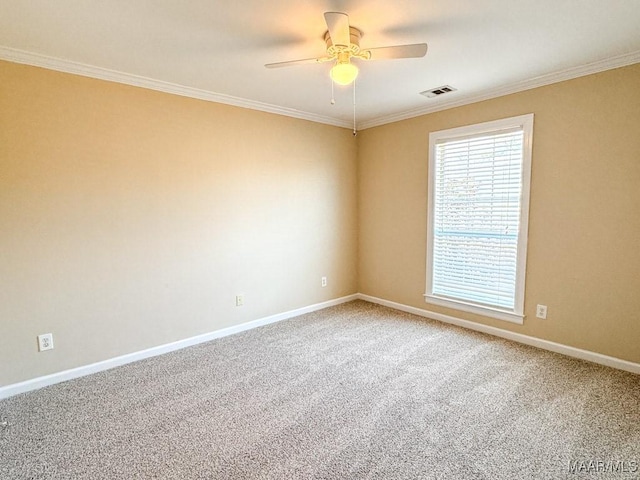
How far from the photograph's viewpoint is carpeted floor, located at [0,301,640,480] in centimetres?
175

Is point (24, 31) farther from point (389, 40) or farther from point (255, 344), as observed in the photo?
point (255, 344)

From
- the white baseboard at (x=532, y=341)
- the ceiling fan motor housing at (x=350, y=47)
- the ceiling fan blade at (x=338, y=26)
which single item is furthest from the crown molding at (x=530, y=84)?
the white baseboard at (x=532, y=341)

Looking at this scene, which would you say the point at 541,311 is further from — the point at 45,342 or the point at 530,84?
the point at 45,342

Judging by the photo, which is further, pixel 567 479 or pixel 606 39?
pixel 606 39

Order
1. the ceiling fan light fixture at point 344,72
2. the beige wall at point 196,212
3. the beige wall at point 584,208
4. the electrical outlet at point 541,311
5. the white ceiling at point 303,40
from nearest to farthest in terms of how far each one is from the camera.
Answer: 1. the white ceiling at point 303,40
2. the ceiling fan light fixture at point 344,72
3. the beige wall at point 196,212
4. the beige wall at point 584,208
5. the electrical outlet at point 541,311

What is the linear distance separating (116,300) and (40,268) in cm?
59

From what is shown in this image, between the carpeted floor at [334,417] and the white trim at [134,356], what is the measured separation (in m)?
0.08

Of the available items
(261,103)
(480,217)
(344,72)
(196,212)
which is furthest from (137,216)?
(480,217)

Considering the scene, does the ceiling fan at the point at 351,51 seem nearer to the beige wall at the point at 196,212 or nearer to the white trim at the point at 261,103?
the white trim at the point at 261,103

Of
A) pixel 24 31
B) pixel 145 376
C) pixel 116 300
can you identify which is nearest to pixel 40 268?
pixel 116 300

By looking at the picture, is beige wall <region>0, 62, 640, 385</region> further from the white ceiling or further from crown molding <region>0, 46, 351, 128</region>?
the white ceiling

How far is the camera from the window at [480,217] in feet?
10.5

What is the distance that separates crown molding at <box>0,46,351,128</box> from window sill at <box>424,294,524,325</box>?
8.87 feet

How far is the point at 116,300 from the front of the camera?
2881mm
